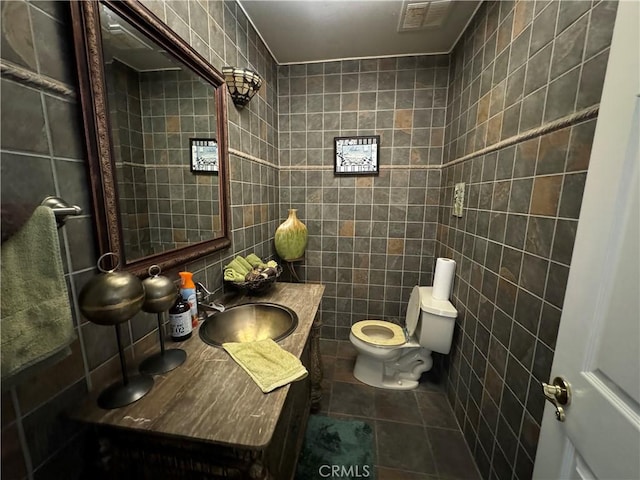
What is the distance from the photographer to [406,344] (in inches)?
71.7

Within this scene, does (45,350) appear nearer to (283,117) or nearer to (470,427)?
(470,427)

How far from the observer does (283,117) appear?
225cm

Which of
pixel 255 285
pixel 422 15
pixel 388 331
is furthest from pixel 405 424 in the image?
pixel 422 15

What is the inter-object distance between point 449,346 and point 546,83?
148 centimetres

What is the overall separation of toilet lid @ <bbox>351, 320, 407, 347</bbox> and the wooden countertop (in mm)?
1084

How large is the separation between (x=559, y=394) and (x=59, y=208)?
1.24 metres

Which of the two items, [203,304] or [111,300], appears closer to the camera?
[111,300]

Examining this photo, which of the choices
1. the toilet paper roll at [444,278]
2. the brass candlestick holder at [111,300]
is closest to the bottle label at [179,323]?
the brass candlestick holder at [111,300]

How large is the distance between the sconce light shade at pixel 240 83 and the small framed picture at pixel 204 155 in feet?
1.14

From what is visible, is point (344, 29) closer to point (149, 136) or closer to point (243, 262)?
point (149, 136)

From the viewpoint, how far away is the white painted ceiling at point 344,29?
4.95ft

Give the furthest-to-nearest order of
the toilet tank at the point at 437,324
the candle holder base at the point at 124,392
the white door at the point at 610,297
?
the toilet tank at the point at 437,324, the candle holder base at the point at 124,392, the white door at the point at 610,297

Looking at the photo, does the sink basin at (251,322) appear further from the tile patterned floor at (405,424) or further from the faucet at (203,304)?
the tile patterned floor at (405,424)

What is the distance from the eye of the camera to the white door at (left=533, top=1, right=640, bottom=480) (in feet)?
1.44
